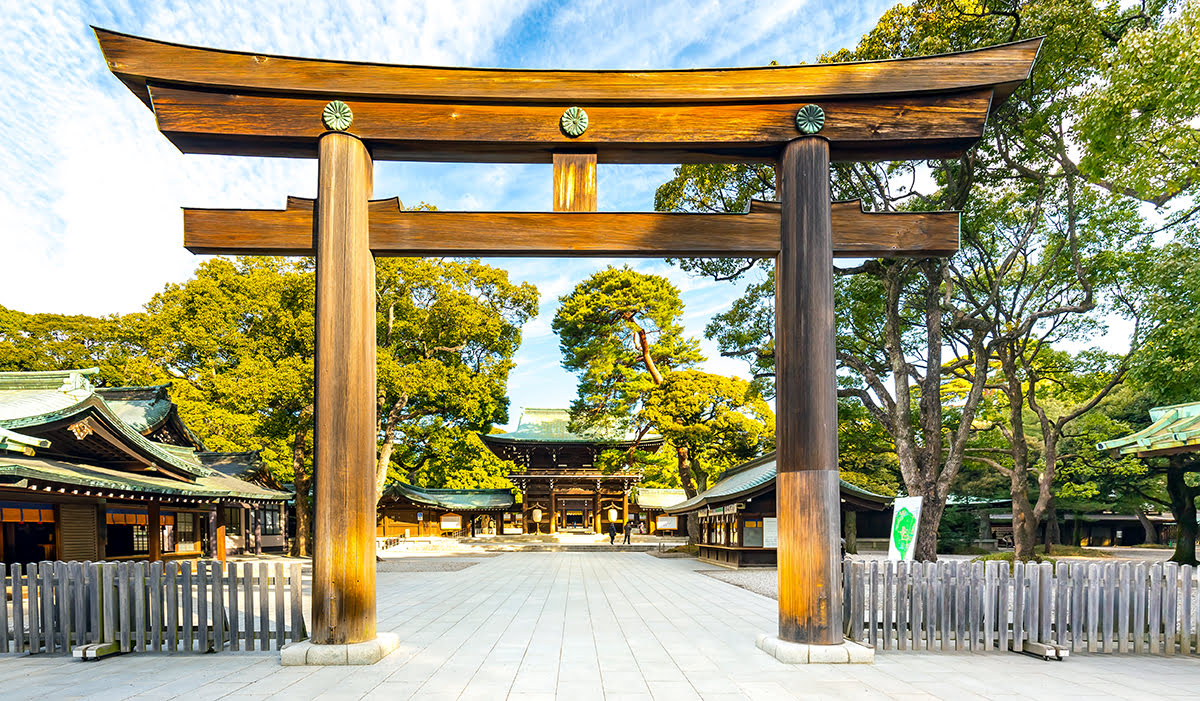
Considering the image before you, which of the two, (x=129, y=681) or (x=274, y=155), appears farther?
(x=274, y=155)

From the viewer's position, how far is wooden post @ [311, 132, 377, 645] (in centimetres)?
636

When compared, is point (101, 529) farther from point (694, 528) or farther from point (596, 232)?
point (694, 528)

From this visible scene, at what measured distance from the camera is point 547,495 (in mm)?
40812

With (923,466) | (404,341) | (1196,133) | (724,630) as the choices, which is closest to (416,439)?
(404,341)

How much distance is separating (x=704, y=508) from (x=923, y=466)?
32.4 ft

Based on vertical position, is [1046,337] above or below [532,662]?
above

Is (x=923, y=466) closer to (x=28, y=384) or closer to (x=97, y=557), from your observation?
(x=97, y=557)

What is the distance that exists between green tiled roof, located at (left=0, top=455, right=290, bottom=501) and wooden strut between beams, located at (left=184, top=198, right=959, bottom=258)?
7.64 meters

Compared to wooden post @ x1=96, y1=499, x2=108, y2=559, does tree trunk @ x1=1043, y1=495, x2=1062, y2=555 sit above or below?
below

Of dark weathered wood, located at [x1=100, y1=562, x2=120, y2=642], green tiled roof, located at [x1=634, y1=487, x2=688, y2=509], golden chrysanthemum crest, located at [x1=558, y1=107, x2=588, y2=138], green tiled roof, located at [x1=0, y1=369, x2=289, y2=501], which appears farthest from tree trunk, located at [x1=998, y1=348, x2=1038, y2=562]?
green tiled roof, located at [x1=0, y1=369, x2=289, y2=501]

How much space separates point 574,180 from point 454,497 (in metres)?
36.3

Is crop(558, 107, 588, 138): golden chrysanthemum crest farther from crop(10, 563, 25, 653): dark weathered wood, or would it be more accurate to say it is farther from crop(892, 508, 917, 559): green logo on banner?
crop(10, 563, 25, 653): dark weathered wood

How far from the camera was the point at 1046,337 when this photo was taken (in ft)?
66.4

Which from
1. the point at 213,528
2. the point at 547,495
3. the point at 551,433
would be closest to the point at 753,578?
the point at 213,528
